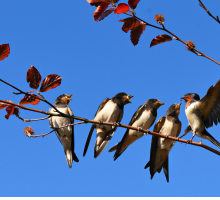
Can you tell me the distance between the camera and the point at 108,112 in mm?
5523

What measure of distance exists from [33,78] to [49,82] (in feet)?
0.51

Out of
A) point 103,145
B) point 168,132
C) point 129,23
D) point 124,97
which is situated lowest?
point 103,145

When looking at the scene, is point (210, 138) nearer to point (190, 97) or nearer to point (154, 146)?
point (190, 97)

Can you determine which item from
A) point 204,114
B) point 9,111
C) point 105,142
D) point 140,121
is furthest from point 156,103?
point 9,111

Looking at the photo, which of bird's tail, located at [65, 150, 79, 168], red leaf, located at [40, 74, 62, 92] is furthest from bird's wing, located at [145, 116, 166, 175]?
red leaf, located at [40, 74, 62, 92]

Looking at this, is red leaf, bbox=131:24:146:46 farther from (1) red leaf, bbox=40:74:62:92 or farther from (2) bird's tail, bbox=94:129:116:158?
(2) bird's tail, bbox=94:129:116:158

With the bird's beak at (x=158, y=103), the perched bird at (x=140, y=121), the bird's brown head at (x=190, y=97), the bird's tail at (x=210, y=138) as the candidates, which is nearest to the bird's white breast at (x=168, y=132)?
the perched bird at (x=140, y=121)

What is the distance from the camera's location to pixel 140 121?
5.35 m

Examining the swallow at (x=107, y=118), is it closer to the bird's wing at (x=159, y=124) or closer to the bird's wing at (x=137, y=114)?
the bird's wing at (x=137, y=114)

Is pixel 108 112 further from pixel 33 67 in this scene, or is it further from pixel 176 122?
pixel 33 67

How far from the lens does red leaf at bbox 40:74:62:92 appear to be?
2862 millimetres

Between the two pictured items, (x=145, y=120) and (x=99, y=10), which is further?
(x=145, y=120)

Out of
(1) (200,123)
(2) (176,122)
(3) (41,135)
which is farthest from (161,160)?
(3) (41,135)

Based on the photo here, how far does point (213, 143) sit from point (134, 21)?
2.38 m
